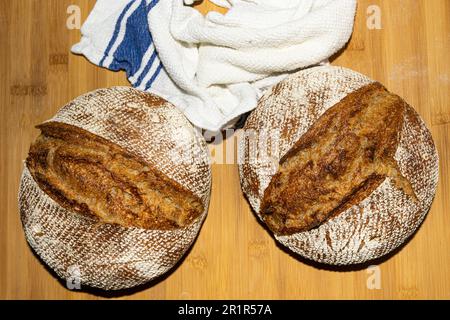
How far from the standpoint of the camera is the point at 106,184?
1185 millimetres

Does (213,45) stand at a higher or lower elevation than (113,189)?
higher

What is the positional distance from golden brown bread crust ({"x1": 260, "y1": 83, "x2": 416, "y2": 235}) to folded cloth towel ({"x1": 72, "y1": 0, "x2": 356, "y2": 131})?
0.76ft

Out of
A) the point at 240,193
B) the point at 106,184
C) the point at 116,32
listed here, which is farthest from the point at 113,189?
the point at 116,32

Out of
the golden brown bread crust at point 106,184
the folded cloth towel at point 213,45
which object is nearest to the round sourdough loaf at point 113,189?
the golden brown bread crust at point 106,184

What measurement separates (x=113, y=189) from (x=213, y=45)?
1.71ft

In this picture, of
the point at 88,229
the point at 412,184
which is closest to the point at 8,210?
the point at 88,229

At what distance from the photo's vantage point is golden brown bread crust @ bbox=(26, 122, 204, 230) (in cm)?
118

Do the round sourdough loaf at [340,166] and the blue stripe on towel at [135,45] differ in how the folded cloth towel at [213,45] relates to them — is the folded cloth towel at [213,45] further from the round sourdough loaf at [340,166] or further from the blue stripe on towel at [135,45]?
the round sourdough loaf at [340,166]

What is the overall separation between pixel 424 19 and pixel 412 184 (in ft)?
1.94

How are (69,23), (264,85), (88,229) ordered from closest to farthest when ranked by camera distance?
(88,229), (264,85), (69,23)

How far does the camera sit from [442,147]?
57.1 inches

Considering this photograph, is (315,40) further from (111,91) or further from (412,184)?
(111,91)

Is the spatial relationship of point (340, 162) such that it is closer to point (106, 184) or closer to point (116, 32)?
point (106, 184)

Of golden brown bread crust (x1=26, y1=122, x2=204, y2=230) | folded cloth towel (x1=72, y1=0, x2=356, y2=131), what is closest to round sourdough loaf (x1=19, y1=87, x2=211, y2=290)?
golden brown bread crust (x1=26, y1=122, x2=204, y2=230)
